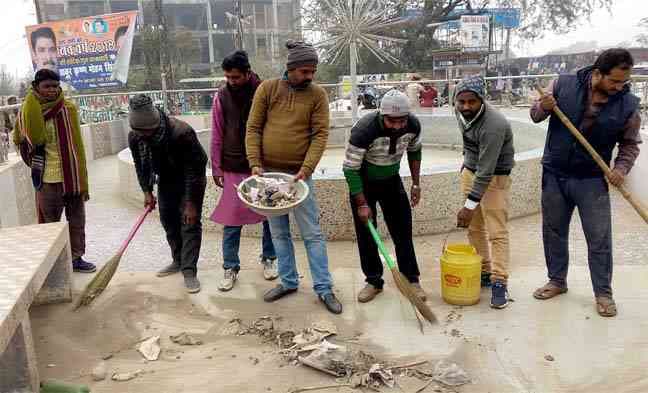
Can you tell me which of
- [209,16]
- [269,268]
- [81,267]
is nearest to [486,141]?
[269,268]

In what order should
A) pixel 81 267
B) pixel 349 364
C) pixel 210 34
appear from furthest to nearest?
pixel 210 34 → pixel 81 267 → pixel 349 364

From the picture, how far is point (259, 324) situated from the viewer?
135 inches

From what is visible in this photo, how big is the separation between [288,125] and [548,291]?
203 cm

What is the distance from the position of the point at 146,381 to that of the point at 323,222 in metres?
2.47

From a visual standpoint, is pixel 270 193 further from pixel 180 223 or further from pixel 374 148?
pixel 180 223

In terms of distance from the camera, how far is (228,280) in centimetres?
401

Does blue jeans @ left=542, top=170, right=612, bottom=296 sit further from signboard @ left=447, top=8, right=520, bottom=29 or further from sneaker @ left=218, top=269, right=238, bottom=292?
signboard @ left=447, top=8, right=520, bottom=29

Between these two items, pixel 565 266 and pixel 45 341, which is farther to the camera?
pixel 565 266

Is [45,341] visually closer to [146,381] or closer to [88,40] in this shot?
[146,381]

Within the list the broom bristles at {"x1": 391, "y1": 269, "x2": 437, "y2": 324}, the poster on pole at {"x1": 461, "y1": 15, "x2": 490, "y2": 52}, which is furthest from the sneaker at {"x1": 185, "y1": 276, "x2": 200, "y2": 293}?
the poster on pole at {"x1": 461, "y1": 15, "x2": 490, "y2": 52}

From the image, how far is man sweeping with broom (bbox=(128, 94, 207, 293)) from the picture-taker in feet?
11.7

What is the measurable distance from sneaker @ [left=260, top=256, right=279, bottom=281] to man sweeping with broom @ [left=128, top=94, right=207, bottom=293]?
0.52 metres

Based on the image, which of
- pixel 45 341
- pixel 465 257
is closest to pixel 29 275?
pixel 45 341

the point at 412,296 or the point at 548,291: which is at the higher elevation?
the point at 412,296
